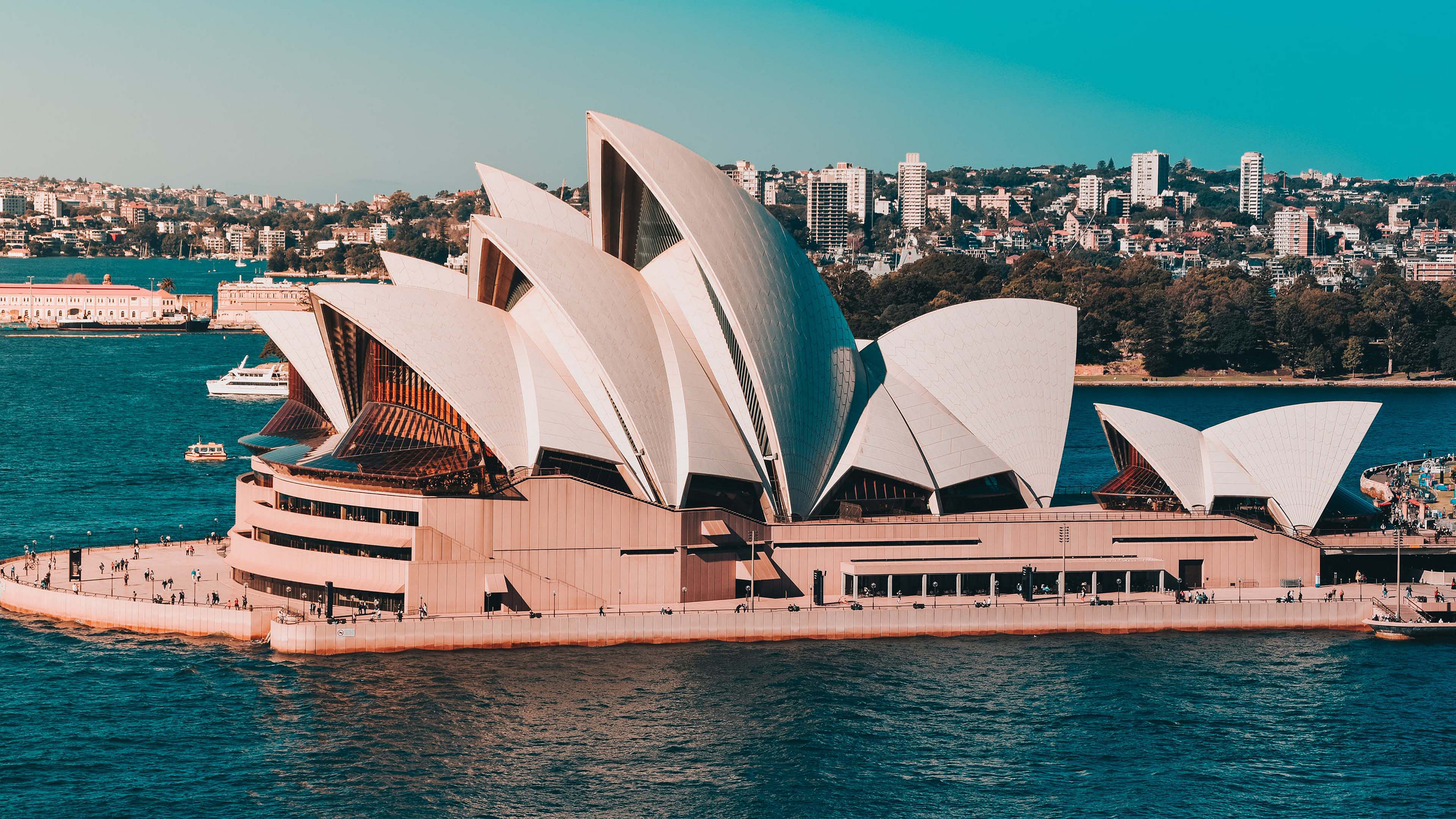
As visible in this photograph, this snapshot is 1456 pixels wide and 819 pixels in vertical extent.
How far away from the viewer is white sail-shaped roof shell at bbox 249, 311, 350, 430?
6188cm

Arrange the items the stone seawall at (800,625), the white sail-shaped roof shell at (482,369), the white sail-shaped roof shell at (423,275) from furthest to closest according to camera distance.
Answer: the white sail-shaped roof shell at (423,275) < the white sail-shaped roof shell at (482,369) < the stone seawall at (800,625)

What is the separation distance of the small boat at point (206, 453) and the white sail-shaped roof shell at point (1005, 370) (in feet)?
151

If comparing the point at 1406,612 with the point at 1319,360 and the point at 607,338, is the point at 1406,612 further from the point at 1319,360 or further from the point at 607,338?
the point at 1319,360

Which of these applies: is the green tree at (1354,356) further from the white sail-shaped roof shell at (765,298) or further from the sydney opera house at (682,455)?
the white sail-shaped roof shell at (765,298)

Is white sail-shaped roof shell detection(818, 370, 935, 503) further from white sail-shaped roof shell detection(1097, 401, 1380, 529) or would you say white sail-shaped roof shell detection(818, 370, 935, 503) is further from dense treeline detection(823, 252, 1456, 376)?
dense treeline detection(823, 252, 1456, 376)

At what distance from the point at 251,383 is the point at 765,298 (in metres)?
87.6

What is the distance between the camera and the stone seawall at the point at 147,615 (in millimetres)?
51281

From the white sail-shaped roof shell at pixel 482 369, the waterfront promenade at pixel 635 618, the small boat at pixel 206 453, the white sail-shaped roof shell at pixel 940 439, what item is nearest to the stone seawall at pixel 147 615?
the waterfront promenade at pixel 635 618

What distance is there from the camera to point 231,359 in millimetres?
164750

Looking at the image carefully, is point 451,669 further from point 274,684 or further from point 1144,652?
point 1144,652

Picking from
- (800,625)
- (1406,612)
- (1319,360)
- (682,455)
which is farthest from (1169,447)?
(1319,360)

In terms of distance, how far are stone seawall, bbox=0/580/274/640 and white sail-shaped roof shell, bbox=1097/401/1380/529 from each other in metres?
31.1

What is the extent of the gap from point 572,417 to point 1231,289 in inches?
4901

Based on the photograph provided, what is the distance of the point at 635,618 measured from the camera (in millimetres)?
50844
